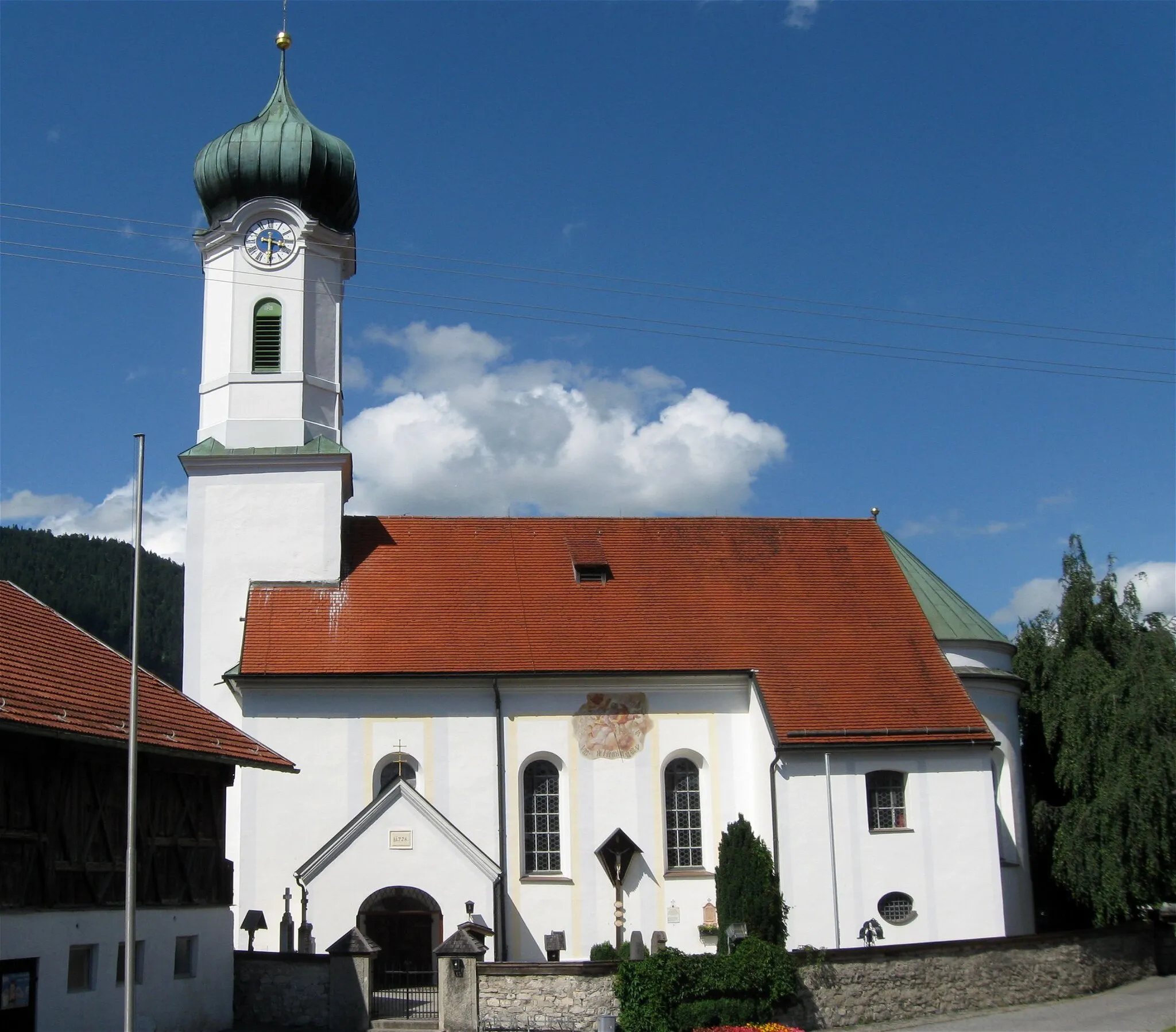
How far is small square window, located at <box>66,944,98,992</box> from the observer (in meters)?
18.1

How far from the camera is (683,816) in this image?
2842cm

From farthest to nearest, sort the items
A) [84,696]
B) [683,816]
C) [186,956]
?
[683,816] → [186,956] → [84,696]

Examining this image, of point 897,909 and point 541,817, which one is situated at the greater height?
point 541,817

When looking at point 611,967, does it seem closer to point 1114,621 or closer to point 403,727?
point 403,727

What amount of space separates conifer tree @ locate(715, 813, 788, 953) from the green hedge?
3.14m

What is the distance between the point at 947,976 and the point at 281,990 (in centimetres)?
1106

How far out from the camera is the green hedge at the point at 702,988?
20.5 meters

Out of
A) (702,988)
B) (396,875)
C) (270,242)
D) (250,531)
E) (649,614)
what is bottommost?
(702,988)

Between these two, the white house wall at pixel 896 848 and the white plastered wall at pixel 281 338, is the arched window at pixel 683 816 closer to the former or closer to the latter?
the white house wall at pixel 896 848

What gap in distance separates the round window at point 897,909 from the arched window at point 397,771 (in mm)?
9596

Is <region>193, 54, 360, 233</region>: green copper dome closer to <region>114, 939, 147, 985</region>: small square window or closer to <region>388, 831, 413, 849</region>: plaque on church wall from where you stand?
<region>388, 831, 413, 849</region>: plaque on church wall

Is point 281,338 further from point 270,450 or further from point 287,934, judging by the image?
point 287,934

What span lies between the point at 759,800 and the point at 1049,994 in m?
6.46

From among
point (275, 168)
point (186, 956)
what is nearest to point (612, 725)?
point (186, 956)
